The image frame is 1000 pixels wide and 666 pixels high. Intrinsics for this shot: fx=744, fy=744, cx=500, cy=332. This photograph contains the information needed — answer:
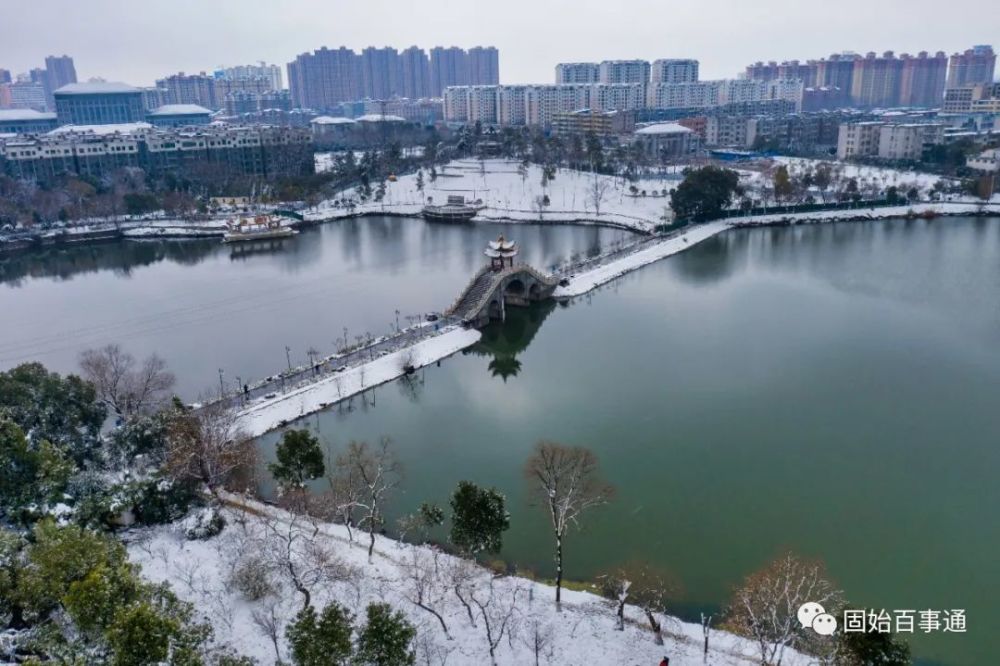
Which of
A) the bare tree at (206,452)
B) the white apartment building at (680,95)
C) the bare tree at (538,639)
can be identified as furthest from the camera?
the white apartment building at (680,95)

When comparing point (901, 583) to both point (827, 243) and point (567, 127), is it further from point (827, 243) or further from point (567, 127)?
point (567, 127)

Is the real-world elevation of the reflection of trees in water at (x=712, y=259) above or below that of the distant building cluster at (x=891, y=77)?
below

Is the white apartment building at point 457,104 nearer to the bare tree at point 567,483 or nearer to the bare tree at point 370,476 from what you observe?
the bare tree at point 370,476

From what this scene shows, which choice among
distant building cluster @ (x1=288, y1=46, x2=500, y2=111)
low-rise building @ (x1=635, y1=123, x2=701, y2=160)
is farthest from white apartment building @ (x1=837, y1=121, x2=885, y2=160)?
distant building cluster @ (x1=288, y1=46, x2=500, y2=111)

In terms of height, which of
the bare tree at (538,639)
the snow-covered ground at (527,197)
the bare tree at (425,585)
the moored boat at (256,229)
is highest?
the snow-covered ground at (527,197)

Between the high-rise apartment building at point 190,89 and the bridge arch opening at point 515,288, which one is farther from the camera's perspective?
the high-rise apartment building at point 190,89

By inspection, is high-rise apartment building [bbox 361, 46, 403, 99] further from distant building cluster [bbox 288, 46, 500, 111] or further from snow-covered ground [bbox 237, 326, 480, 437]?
snow-covered ground [bbox 237, 326, 480, 437]

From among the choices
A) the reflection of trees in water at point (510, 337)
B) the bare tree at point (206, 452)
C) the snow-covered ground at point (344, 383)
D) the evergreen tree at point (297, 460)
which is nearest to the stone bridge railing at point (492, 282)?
the reflection of trees in water at point (510, 337)
